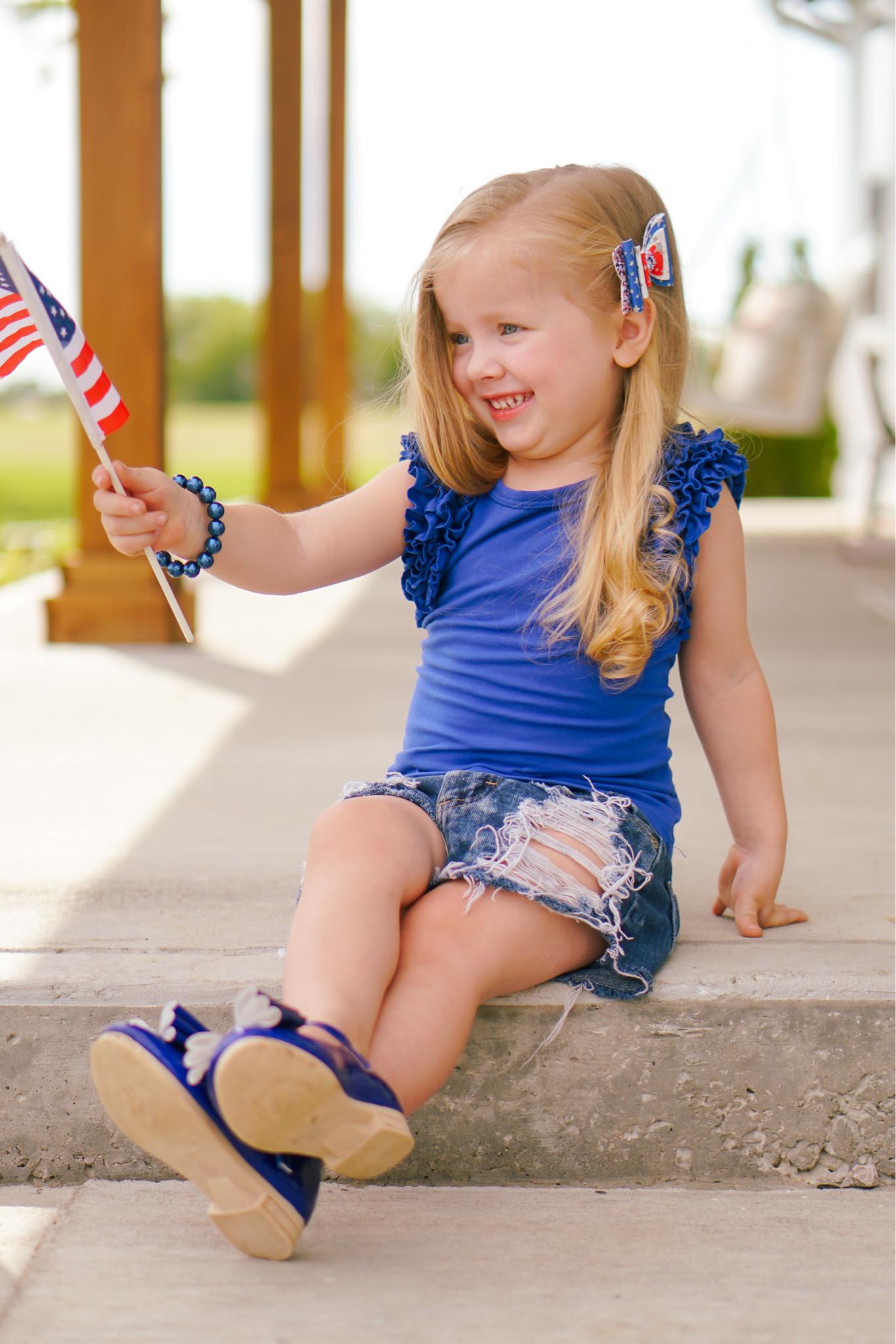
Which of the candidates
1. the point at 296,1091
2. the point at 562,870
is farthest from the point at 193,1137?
the point at 562,870

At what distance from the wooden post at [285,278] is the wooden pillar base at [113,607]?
2.77 metres

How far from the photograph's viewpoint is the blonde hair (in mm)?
1698

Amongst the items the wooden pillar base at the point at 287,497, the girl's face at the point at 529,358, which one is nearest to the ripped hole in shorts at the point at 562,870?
the girl's face at the point at 529,358

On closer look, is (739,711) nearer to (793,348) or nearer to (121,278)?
(121,278)

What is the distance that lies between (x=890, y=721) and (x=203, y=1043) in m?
2.19

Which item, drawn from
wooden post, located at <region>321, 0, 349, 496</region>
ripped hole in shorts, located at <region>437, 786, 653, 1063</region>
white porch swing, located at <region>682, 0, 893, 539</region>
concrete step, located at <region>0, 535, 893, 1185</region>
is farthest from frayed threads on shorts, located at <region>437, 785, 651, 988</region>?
wooden post, located at <region>321, 0, 349, 496</region>

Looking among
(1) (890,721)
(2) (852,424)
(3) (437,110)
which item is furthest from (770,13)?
(3) (437,110)

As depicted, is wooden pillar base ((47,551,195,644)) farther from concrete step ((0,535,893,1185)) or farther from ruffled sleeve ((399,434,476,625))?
ruffled sleeve ((399,434,476,625))

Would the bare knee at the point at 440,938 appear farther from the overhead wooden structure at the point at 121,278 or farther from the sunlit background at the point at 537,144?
the overhead wooden structure at the point at 121,278

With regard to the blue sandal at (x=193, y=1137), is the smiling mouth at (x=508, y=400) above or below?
above

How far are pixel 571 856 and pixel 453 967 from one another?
0.66ft

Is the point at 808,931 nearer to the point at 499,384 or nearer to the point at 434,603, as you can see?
the point at 434,603

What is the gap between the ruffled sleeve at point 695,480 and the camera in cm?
174

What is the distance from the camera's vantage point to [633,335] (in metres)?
1.80
